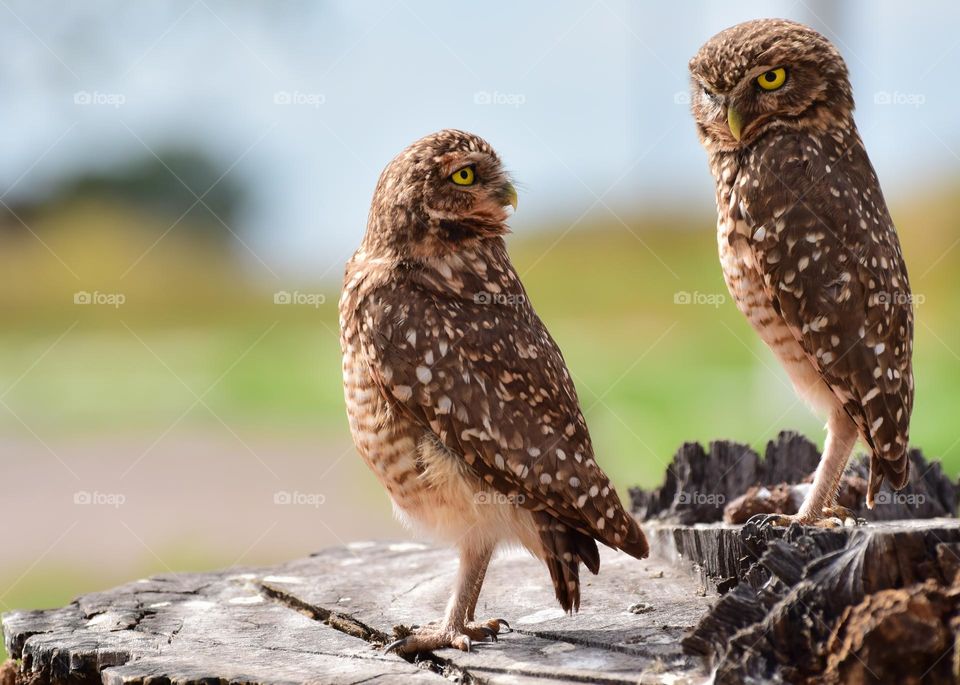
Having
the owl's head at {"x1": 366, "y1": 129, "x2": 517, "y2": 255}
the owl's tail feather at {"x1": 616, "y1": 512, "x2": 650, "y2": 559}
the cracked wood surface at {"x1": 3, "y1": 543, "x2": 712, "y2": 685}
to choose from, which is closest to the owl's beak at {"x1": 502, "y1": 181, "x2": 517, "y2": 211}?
the owl's head at {"x1": 366, "y1": 129, "x2": 517, "y2": 255}

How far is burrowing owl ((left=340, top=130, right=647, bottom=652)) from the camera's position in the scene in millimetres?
3285

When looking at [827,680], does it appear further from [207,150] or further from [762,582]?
[207,150]

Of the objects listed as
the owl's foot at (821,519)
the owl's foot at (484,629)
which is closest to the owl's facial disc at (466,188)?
the owl's foot at (484,629)

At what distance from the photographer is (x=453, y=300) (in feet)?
11.5

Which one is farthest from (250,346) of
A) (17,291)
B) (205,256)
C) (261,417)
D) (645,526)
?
(645,526)

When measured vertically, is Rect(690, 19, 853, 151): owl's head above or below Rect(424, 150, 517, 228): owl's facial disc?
above

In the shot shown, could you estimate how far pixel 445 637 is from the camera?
329cm

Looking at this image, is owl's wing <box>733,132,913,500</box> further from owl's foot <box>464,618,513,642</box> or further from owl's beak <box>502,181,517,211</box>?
owl's foot <box>464,618,513,642</box>

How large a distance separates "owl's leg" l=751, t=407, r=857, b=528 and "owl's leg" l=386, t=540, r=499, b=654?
1160mm

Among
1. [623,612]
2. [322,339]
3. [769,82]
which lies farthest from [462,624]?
[322,339]

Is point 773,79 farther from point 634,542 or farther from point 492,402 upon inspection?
point 634,542

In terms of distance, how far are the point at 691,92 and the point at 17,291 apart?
62.5ft

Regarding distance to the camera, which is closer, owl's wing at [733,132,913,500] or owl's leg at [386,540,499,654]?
owl's leg at [386,540,499,654]

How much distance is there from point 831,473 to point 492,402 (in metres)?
1.49
